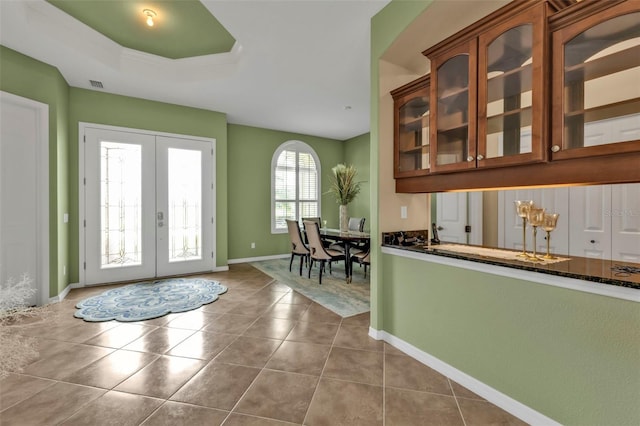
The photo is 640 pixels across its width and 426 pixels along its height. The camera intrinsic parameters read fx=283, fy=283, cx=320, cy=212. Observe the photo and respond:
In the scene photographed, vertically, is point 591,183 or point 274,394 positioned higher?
point 591,183

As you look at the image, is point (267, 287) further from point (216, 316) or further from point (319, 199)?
point (319, 199)

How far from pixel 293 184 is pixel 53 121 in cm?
432

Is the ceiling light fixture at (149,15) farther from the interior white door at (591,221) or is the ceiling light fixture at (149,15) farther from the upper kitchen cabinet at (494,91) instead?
the interior white door at (591,221)

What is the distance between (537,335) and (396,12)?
2572mm

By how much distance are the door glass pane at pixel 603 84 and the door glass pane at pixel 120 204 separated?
212 inches

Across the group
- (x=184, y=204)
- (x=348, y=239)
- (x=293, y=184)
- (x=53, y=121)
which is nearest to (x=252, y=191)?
(x=293, y=184)

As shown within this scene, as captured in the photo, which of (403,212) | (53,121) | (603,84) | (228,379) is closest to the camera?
(603,84)

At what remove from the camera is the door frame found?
350 cm

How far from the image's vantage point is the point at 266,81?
160 inches

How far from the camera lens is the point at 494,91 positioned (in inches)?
76.8

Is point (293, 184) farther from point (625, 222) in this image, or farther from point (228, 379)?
point (625, 222)

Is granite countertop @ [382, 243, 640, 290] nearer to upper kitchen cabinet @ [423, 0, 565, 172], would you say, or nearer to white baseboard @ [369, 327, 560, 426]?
upper kitchen cabinet @ [423, 0, 565, 172]

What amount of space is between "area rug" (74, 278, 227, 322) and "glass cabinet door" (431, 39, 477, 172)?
3275 mm

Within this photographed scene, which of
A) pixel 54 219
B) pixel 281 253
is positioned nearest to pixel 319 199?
pixel 281 253
